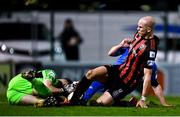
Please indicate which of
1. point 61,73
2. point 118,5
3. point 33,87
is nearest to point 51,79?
point 33,87

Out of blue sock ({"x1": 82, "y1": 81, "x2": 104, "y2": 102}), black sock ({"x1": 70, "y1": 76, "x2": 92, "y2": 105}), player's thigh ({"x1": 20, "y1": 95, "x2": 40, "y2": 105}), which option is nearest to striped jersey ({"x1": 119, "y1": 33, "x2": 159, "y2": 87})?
→ blue sock ({"x1": 82, "y1": 81, "x2": 104, "y2": 102})

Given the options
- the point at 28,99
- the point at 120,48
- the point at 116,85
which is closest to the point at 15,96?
the point at 28,99

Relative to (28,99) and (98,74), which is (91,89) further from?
(28,99)

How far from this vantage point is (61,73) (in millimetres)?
25172

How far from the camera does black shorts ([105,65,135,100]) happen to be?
16.0 metres

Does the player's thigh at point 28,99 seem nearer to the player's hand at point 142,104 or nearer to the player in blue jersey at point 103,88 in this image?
the player in blue jersey at point 103,88

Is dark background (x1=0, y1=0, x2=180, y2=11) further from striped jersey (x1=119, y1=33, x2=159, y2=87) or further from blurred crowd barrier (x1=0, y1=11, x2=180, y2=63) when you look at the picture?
striped jersey (x1=119, y1=33, x2=159, y2=87)

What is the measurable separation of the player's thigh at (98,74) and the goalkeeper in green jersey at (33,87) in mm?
690

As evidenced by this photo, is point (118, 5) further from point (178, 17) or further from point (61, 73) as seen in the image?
point (61, 73)

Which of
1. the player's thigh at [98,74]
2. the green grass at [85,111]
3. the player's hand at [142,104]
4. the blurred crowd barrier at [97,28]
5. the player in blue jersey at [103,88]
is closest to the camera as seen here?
the green grass at [85,111]

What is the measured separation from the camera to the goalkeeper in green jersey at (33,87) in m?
16.0

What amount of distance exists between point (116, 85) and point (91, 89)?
0.46m

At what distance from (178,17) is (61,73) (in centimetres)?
555

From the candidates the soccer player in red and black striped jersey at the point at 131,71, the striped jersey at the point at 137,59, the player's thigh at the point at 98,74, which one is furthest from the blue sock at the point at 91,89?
the striped jersey at the point at 137,59
